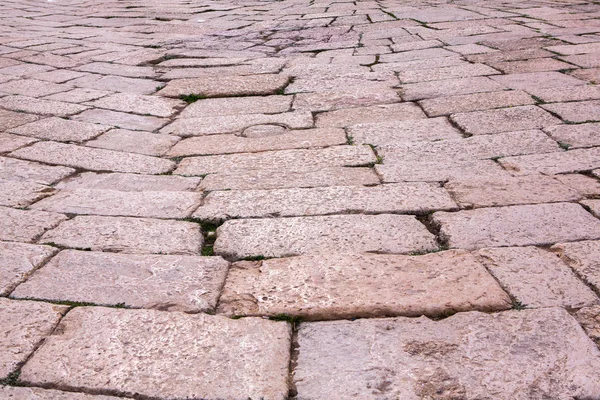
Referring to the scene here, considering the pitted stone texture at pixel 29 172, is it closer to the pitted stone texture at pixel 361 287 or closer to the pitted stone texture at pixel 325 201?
the pitted stone texture at pixel 325 201

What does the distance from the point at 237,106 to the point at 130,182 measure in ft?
4.65

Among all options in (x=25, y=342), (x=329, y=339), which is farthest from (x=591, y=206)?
(x=25, y=342)

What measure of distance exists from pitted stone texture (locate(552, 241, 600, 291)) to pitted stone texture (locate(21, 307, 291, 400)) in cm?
99

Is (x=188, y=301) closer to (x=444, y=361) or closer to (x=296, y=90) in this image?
(x=444, y=361)

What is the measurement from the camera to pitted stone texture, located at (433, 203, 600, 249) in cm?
207

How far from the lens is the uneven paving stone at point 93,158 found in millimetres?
3033

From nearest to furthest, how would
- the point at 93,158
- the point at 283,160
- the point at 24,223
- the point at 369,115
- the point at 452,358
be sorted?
the point at 452,358 < the point at 24,223 < the point at 283,160 < the point at 93,158 < the point at 369,115

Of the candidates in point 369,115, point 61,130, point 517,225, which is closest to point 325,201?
point 517,225

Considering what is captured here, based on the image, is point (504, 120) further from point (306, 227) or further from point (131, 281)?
point (131, 281)

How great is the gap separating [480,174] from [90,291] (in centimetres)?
181

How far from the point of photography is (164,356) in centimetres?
153

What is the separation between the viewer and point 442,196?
8.08 ft

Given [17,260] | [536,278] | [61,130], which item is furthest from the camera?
[61,130]

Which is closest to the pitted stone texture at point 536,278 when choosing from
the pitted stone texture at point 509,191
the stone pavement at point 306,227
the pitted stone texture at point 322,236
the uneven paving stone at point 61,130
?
the stone pavement at point 306,227
